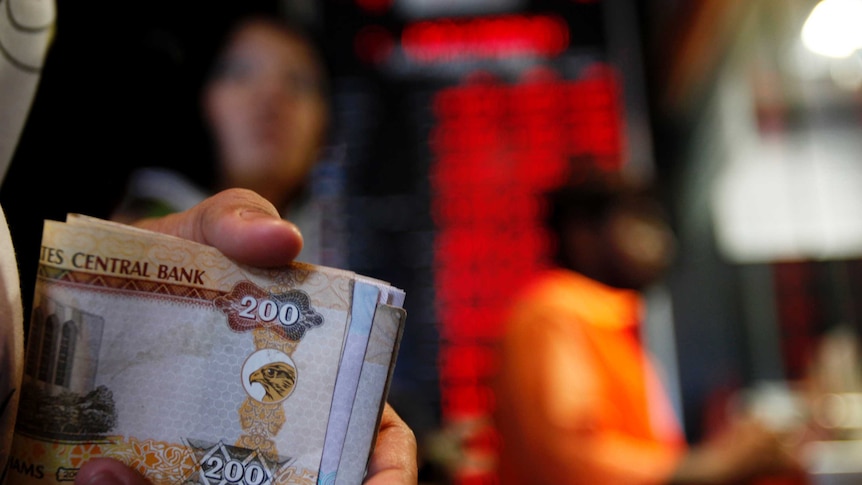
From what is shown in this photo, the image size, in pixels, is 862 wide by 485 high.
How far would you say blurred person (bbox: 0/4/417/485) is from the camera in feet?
1.37

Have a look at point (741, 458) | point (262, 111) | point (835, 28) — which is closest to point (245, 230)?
point (262, 111)

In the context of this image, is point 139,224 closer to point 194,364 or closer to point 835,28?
point 194,364

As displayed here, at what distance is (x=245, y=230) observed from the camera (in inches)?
18.4

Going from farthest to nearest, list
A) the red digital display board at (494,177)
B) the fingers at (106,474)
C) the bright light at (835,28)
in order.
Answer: the red digital display board at (494,177), the bright light at (835,28), the fingers at (106,474)

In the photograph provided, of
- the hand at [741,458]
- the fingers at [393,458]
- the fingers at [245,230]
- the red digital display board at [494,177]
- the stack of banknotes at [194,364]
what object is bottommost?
the hand at [741,458]

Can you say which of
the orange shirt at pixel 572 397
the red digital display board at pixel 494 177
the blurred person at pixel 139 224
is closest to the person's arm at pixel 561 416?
the orange shirt at pixel 572 397

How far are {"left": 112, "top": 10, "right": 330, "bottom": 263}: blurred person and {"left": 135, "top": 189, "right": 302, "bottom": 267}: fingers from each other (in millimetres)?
881

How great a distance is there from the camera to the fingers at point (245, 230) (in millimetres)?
465

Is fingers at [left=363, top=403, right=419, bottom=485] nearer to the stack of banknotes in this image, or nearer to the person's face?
the stack of banknotes

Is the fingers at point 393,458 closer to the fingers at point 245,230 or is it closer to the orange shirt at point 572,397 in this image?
the fingers at point 245,230

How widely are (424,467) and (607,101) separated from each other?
131 centimetres

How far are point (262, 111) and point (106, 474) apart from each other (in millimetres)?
1280

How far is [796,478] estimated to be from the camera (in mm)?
1525

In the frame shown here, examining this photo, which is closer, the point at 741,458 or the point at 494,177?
the point at 741,458
